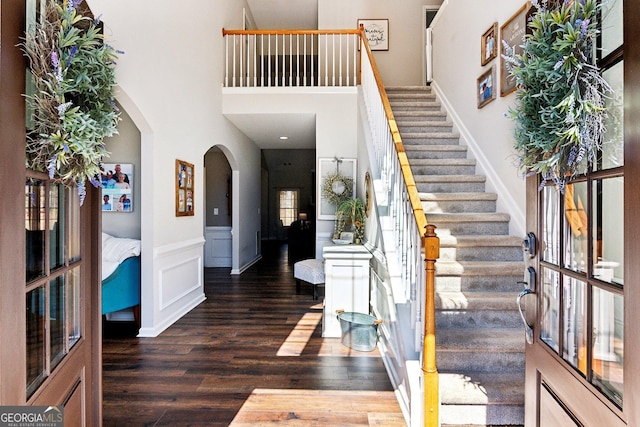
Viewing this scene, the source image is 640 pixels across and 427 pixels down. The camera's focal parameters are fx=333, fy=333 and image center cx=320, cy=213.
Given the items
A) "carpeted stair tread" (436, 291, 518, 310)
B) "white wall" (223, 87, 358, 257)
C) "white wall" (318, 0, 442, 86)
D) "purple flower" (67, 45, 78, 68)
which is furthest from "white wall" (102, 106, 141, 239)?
"white wall" (318, 0, 442, 86)

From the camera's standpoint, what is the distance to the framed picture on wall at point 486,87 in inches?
134

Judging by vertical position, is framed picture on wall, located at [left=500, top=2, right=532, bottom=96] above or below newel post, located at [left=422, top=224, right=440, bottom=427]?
above

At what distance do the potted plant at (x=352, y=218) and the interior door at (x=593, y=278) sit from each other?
299cm

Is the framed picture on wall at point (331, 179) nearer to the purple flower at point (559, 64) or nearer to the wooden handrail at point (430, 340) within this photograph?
the wooden handrail at point (430, 340)

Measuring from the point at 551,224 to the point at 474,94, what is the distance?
3.12 meters

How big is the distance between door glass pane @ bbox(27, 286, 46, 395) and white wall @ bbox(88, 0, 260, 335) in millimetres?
2371

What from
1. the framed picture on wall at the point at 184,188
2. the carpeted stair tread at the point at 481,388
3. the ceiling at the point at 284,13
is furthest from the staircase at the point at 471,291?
the ceiling at the point at 284,13

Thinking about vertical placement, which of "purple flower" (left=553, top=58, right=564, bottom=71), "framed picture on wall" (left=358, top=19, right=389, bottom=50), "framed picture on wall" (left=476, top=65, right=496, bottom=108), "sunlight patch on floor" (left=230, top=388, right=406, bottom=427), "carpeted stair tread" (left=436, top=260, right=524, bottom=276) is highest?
"framed picture on wall" (left=358, top=19, right=389, bottom=50)

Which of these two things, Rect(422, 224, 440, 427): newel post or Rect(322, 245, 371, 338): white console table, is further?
Rect(322, 245, 371, 338): white console table

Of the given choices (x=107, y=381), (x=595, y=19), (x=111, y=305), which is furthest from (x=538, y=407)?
(x=111, y=305)

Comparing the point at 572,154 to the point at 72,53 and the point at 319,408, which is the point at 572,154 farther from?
the point at 319,408

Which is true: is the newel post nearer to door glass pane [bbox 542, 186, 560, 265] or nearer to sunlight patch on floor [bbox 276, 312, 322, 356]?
door glass pane [bbox 542, 186, 560, 265]

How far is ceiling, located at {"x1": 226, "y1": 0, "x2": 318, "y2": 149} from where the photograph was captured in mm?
5562

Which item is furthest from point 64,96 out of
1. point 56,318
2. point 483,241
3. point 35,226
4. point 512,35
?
point 512,35
